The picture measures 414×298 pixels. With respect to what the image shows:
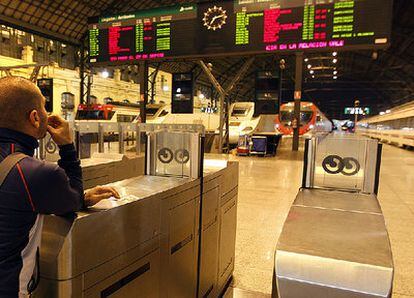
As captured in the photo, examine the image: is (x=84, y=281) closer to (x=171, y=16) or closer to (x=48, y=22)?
(x=171, y=16)

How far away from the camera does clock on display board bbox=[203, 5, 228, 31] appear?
9508 millimetres

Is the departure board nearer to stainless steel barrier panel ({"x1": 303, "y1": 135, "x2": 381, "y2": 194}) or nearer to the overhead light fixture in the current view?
stainless steel barrier panel ({"x1": 303, "y1": 135, "x2": 381, "y2": 194})

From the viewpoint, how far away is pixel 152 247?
1584mm

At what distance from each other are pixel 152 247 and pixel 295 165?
8.36 meters

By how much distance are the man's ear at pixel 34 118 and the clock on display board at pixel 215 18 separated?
29.8 feet

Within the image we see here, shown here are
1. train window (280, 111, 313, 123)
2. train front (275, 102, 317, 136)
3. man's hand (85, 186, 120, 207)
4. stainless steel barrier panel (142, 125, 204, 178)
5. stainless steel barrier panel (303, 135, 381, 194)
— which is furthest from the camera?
train window (280, 111, 313, 123)

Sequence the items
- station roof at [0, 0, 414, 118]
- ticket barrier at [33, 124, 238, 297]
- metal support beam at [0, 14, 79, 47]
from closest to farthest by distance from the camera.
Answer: ticket barrier at [33, 124, 238, 297] → metal support beam at [0, 14, 79, 47] → station roof at [0, 0, 414, 118]

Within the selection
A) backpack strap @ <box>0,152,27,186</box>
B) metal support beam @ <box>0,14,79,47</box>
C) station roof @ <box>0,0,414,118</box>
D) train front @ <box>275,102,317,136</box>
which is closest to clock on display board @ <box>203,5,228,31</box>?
station roof @ <box>0,0,414,118</box>

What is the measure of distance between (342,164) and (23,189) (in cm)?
198

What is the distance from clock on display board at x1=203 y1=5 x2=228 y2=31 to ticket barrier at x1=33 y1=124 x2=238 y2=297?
767 centimetres

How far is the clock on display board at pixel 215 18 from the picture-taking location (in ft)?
31.2

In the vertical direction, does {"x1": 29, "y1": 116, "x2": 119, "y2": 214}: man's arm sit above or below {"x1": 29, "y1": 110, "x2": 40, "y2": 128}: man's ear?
below

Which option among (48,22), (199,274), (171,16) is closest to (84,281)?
(199,274)

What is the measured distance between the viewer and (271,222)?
13.9 ft
